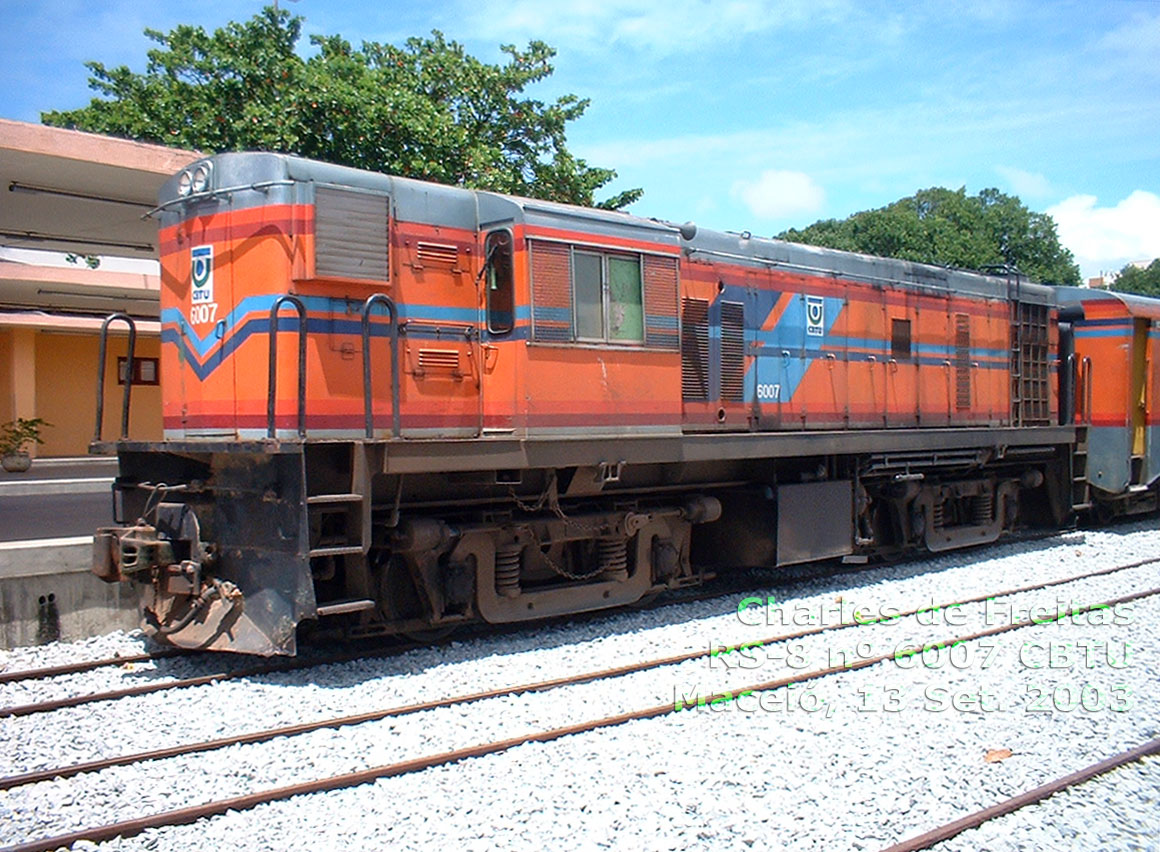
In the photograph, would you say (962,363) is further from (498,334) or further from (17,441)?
(17,441)

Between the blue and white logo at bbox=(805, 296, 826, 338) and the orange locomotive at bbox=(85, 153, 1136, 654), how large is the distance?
0.31 meters

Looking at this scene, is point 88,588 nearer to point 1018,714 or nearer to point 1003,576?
point 1018,714

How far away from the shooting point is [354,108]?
Answer: 15.1 meters

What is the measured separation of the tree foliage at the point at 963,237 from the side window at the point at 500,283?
1308 inches

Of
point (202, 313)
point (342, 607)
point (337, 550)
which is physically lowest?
point (342, 607)

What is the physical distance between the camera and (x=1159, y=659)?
22.4 ft

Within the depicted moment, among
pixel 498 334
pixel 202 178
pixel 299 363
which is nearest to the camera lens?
pixel 299 363

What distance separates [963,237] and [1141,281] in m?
39.1

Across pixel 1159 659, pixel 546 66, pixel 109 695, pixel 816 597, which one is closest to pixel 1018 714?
pixel 1159 659

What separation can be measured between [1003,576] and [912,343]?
280 cm

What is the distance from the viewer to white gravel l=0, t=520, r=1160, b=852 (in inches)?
163

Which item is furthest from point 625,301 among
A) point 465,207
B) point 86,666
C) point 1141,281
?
point 1141,281

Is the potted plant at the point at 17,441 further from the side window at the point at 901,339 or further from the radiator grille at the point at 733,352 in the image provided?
the side window at the point at 901,339

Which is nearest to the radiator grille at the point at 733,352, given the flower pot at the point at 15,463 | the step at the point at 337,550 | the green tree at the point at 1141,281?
the step at the point at 337,550
